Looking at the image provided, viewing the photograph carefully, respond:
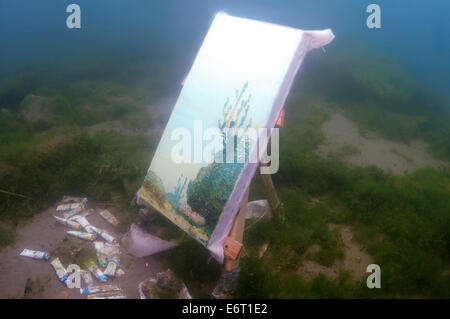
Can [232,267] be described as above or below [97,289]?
above

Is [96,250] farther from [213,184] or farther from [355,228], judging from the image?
[355,228]

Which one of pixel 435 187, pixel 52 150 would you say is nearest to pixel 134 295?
pixel 52 150

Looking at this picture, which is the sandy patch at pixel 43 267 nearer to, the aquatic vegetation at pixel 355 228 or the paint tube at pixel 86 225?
the paint tube at pixel 86 225

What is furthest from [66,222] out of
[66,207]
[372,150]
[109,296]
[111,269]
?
[372,150]

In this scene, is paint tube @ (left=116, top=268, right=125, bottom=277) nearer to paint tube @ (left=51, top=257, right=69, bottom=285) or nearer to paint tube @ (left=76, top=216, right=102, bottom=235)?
paint tube @ (left=51, top=257, right=69, bottom=285)

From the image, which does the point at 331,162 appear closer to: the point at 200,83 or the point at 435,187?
the point at 435,187
